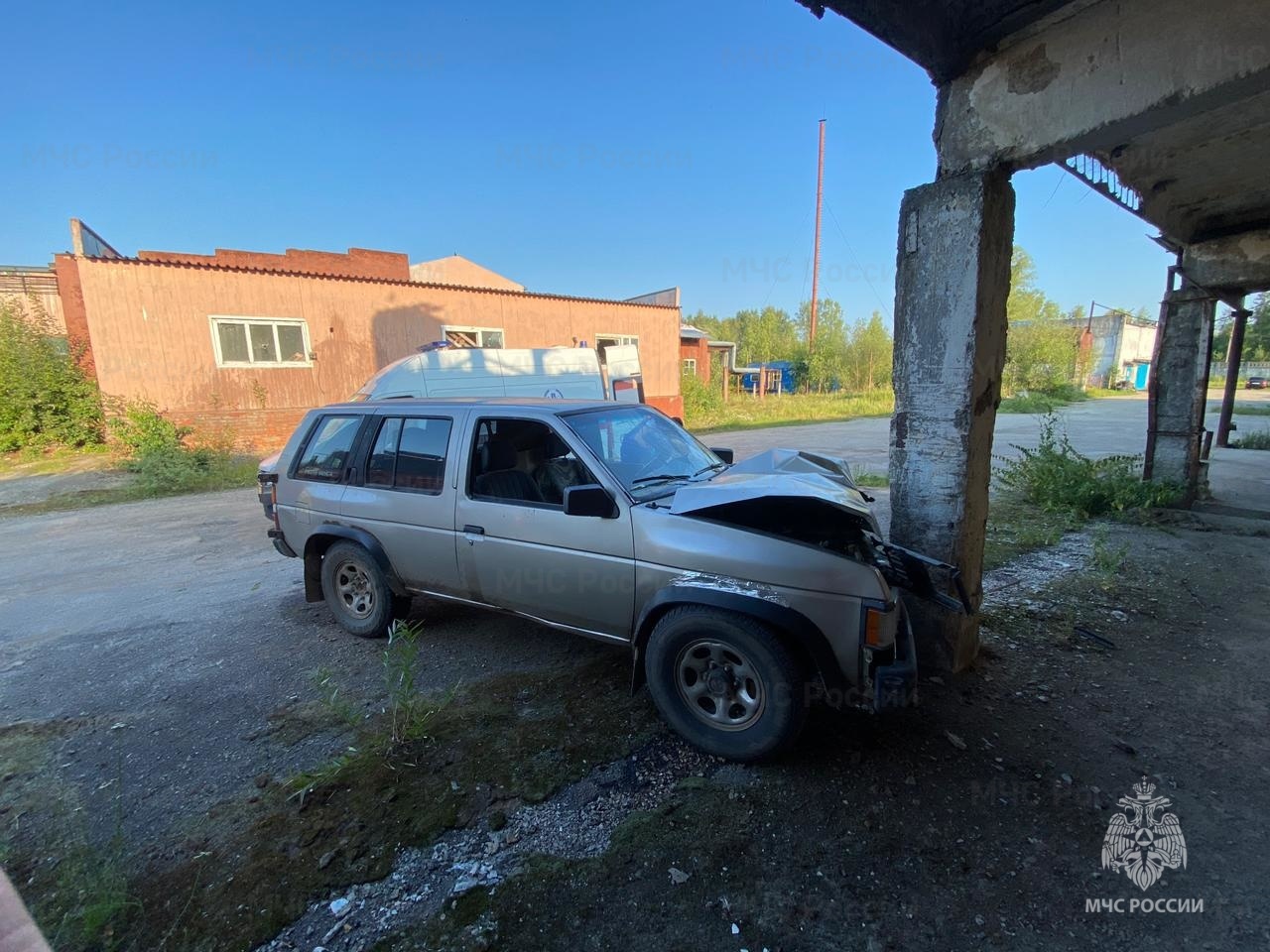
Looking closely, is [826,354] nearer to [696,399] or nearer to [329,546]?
[696,399]

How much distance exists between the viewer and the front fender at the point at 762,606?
8.41ft

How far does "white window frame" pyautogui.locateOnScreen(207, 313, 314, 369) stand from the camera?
12734 millimetres

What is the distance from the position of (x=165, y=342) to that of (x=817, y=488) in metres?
14.7

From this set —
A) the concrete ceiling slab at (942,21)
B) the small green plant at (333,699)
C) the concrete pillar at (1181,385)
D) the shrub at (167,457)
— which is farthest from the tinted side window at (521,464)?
the shrub at (167,457)

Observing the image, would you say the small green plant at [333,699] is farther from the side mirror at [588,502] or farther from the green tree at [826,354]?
the green tree at [826,354]

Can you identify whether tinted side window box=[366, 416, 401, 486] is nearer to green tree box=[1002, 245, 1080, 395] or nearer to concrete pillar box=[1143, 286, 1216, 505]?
concrete pillar box=[1143, 286, 1216, 505]

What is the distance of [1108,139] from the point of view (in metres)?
2.89

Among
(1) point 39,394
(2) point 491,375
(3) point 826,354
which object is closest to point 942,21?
(2) point 491,375

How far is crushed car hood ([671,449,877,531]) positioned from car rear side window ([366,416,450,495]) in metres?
1.67

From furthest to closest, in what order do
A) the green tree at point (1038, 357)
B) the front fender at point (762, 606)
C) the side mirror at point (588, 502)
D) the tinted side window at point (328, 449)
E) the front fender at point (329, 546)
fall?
the green tree at point (1038, 357) < the tinted side window at point (328, 449) < the front fender at point (329, 546) < the side mirror at point (588, 502) < the front fender at point (762, 606)

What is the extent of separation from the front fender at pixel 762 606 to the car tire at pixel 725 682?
74 millimetres

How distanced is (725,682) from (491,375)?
8587mm

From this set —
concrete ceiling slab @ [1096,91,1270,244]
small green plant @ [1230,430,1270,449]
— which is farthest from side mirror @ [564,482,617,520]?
small green plant @ [1230,430,1270,449]

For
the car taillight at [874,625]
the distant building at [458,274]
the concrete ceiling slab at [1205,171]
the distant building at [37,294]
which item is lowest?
the car taillight at [874,625]
